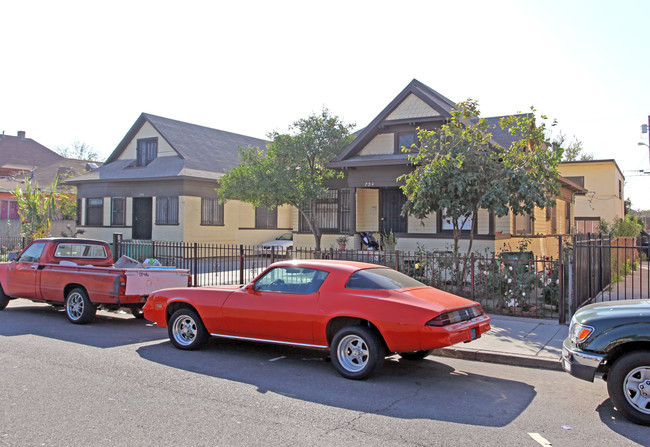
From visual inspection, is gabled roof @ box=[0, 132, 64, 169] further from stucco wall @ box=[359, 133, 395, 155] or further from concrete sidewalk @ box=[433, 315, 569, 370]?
concrete sidewalk @ box=[433, 315, 569, 370]

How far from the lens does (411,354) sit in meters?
7.28

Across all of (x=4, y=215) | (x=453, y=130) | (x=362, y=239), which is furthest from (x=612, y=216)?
(x=4, y=215)

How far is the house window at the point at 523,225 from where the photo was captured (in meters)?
17.7

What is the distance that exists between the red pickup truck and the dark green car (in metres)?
7.04

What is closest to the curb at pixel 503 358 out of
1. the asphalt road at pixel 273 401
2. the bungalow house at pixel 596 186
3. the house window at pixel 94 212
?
the asphalt road at pixel 273 401

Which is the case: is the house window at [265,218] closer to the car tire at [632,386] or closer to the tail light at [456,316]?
the tail light at [456,316]

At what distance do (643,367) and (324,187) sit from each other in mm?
15848

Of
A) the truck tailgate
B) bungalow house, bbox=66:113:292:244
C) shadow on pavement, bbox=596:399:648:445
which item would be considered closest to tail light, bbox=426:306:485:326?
shadow on pavement, bbox=596:399:648:445

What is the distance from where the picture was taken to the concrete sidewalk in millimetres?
7395

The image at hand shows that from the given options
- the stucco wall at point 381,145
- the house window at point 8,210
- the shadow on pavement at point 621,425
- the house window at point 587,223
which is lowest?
the shadow on pavement at point 621,425

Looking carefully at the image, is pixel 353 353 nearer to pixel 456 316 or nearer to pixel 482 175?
pixel 456 316

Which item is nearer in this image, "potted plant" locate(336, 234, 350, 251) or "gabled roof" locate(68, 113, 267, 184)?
"potted plant" locate(336, 234, 350, 251)

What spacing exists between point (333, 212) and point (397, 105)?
492 centimetres

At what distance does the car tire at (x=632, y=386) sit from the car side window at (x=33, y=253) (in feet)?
33.2
